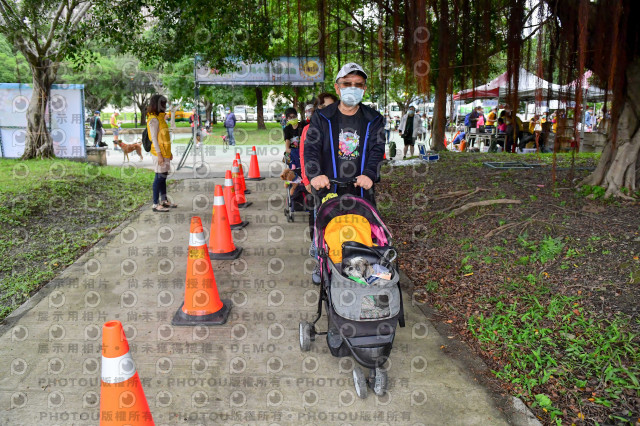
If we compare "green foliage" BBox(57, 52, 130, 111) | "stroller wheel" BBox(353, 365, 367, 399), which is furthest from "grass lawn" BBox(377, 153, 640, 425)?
"green foliage" BBox(57, 52, 130, 111)

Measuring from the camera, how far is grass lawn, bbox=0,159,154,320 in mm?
5211

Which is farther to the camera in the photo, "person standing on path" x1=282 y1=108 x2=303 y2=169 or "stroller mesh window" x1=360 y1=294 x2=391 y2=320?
"person standing on path" x1=282 y1=108 x2=303 y2=169

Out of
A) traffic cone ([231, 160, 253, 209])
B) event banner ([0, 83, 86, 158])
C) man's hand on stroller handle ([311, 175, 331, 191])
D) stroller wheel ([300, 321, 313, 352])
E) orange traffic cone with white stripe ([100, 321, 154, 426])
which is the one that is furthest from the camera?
event banner ([0, 83, 86, 158])

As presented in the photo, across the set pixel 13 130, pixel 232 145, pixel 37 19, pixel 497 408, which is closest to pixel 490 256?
pixel 497 408

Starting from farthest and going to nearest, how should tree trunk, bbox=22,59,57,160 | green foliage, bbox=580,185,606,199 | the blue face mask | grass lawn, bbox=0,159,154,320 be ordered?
tree trunk, bbox=22,59,57,160
green foliage, bbox=580,185,606,199
grass lawn, bbox=0,159,154,320
the blue face mask

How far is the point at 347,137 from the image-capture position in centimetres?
387

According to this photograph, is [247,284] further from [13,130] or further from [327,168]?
[13,130]

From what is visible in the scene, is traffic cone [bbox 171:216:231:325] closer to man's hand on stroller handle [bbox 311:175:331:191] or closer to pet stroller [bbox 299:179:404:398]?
pet stroller [bbox 299:179:404:398]

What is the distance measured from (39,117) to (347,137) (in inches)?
503

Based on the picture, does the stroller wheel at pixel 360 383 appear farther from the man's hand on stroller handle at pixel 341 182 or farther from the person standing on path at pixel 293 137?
the person standing on path at pixel 293 137

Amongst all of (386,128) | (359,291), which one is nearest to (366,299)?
(359,291)

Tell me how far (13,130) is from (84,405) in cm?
1387

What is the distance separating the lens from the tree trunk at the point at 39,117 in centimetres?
1312

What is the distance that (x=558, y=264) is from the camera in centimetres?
448
